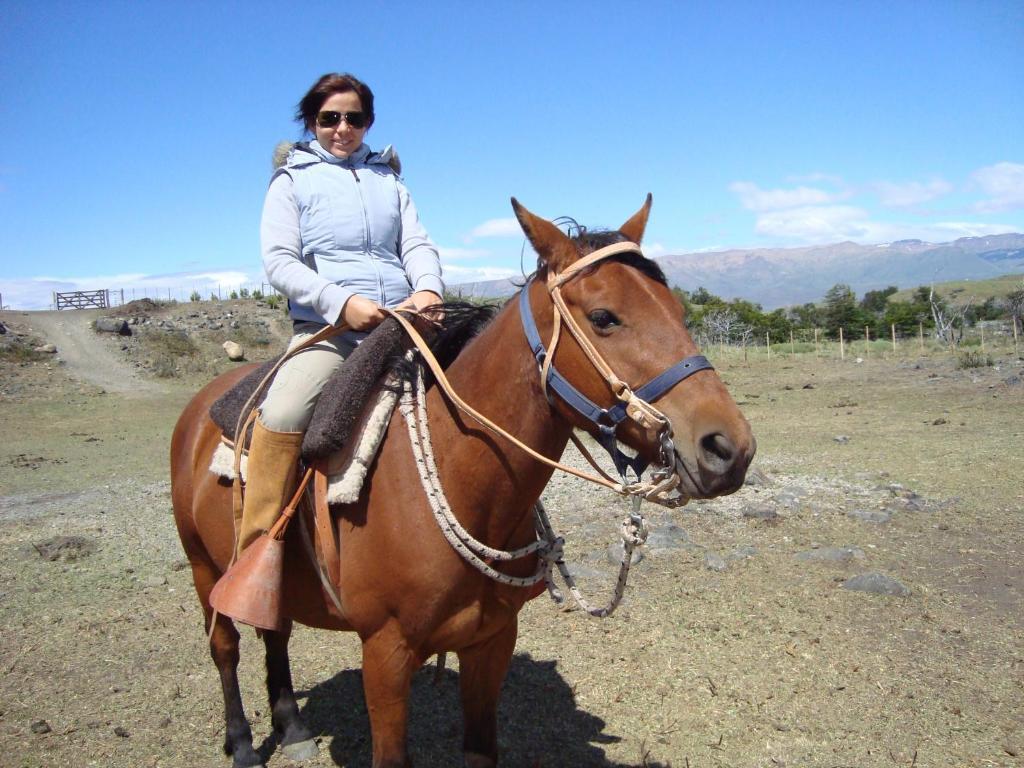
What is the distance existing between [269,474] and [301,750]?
2006mm

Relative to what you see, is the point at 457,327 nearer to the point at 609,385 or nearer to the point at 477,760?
the point at 609,385

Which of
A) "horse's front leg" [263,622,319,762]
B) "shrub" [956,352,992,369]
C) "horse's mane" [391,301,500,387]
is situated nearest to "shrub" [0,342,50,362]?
"horse's front leg" [263,622,319,762]

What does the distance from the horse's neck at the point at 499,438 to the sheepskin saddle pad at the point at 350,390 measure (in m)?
0.31

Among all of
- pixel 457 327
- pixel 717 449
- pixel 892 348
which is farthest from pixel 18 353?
pixel 892 348

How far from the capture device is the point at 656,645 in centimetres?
493

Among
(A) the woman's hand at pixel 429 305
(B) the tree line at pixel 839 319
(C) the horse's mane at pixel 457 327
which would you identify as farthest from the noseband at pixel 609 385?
(B) the tree line at pixel 839 319

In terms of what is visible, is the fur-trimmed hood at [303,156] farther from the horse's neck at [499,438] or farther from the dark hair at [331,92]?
the horse's neck at [499,438]

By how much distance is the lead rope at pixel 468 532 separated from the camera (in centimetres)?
247

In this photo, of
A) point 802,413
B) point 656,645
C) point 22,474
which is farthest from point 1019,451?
point 22,474

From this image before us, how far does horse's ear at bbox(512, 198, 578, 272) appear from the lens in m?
2.32

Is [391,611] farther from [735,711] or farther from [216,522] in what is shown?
[735,711]

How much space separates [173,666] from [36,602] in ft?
6.26

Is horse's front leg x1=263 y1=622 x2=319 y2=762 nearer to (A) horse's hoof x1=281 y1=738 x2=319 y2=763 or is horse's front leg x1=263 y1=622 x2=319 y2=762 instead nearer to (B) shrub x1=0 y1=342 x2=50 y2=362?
(A) horse's hoof x1=281 y1=738 x2=319 y2=763

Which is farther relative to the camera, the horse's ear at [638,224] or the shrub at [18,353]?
the shrub at [18,353]
